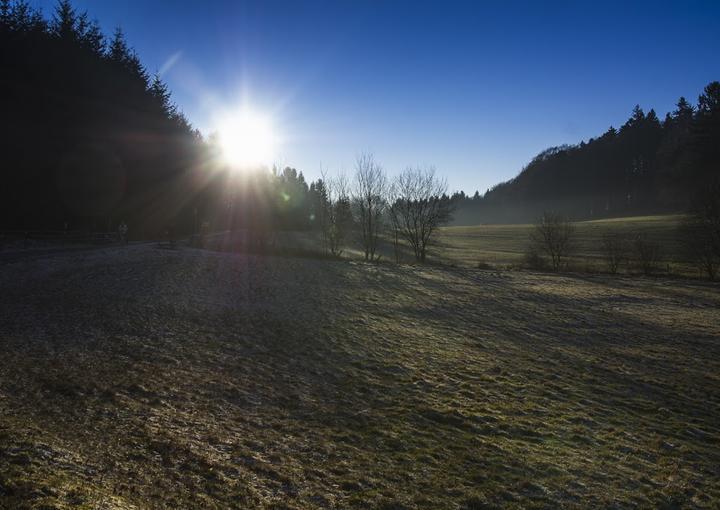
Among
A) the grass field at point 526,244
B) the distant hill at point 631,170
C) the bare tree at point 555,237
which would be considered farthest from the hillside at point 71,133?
the distant hill at point 631,170

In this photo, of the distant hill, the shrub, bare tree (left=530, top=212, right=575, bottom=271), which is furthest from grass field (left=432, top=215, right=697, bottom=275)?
the distant hill

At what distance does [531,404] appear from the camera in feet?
33.9

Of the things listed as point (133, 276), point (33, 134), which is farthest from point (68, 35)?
point (133, 276)

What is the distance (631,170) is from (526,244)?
3268 inches

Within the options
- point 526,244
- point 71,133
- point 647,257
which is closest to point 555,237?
point 647,257

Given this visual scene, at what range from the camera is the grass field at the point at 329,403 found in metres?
5.96

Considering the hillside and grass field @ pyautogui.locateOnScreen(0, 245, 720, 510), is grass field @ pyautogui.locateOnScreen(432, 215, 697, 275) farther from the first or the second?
the hillside

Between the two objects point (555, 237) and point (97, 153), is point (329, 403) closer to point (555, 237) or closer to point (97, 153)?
point (97, 153)

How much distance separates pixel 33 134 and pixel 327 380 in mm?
39343

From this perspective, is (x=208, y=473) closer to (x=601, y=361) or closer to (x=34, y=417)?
(x=34, y=417)

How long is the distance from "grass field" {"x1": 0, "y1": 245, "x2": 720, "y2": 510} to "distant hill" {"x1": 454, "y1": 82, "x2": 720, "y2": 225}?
305 ft

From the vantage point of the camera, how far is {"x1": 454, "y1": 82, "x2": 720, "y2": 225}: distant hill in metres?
89.0

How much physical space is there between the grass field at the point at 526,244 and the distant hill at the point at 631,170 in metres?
19.9

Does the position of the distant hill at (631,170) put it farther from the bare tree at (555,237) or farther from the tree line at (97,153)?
the tree line at (97,153)
